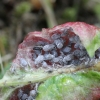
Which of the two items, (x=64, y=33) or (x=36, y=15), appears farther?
(x=36, y=15)

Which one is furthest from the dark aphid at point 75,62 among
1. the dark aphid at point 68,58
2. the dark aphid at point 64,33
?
the dark aphid at point 64,33

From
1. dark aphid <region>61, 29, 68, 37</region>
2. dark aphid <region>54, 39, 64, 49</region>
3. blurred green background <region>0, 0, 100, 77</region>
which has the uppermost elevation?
dark aphid <region>61, 29, 68, 37</region>

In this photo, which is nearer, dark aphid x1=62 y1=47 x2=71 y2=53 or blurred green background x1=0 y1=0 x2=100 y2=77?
dark aphid x1=62 y1=47 x2=71 y2=53

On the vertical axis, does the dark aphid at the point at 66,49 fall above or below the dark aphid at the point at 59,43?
below

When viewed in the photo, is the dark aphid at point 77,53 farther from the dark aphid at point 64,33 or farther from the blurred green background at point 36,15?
the blurred green background at point 36,15

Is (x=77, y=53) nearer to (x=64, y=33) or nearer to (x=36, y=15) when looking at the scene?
(x=64, y=33)

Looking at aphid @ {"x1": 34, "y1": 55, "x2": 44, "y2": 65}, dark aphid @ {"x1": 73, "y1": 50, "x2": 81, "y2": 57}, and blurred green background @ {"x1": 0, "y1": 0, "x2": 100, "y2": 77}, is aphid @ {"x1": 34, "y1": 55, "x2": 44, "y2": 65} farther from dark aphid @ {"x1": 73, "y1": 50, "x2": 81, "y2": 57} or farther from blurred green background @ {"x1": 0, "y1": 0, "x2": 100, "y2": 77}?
blurred green background @ {"x1": 0, "y1": 0, "x2": 100, "y2": 77}

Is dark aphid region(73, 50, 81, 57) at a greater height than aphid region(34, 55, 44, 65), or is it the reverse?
aphid region(34, 55, 44, 65)

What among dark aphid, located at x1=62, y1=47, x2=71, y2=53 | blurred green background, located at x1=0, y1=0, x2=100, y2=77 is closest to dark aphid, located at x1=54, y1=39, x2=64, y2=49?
dark aphid, located at x1=62, y1=47, x2=71, y2=53

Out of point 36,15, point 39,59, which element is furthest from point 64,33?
point 36,15
